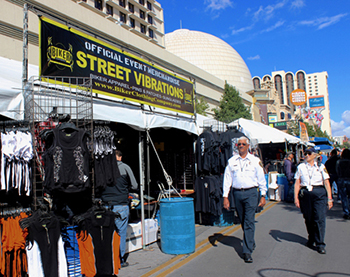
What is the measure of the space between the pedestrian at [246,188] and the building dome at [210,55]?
287 ft

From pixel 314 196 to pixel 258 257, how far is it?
5.20ft

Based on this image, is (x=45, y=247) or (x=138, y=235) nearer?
(x=45, y=247)

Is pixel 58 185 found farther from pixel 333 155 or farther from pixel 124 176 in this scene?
pixel 333 155

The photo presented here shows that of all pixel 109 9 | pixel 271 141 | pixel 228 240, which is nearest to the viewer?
pixel 228 240

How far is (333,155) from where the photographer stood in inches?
444

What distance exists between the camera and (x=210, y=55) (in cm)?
9275

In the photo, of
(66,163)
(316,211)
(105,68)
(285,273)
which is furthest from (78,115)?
(316,211)

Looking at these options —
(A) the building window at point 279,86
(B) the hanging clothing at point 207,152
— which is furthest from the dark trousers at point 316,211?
(A) the building window at point 279,86

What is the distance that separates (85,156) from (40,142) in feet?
2.56

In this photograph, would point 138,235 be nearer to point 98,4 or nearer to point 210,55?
point 98,4

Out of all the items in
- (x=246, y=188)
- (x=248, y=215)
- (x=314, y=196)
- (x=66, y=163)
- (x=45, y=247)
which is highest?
(x=66, y=163)

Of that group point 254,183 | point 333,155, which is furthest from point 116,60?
point 333,155

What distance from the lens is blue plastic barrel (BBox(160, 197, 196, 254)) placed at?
5746 millimetres

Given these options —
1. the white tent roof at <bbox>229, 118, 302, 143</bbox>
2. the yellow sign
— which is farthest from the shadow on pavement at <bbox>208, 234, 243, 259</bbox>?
the yellow sign
